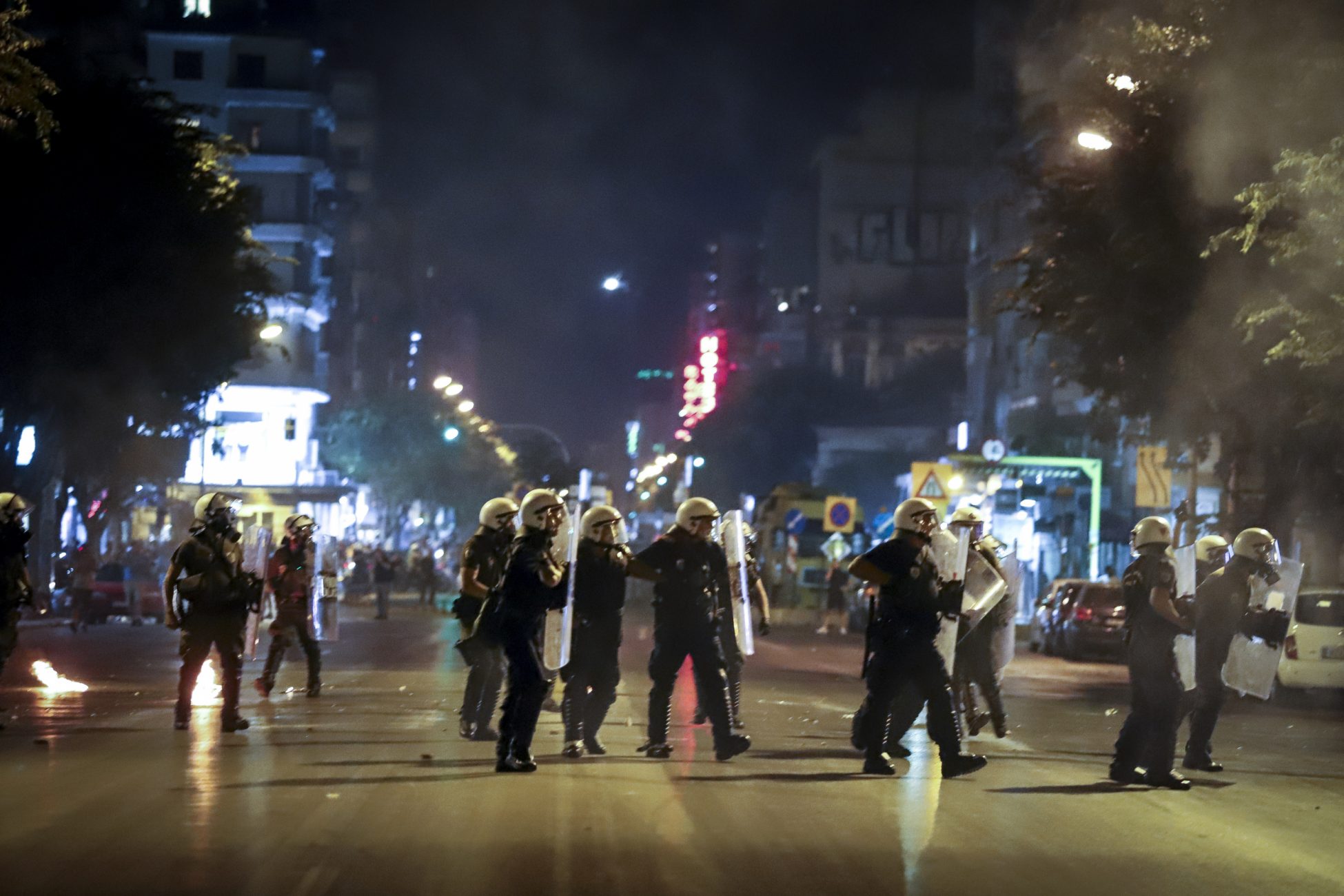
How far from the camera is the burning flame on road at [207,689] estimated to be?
17.6 m

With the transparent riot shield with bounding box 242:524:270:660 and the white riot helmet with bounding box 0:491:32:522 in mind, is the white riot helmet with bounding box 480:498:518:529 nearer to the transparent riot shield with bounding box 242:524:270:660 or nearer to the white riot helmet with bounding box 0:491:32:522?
the white riot helmet with bounding box 0:491:32:522

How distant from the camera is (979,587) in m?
14.8

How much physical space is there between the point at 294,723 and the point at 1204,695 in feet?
23.9

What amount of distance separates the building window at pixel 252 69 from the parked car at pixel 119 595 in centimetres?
4234

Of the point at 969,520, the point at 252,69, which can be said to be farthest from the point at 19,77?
the point at 252,69

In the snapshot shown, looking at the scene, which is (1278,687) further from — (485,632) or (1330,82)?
(485,632)

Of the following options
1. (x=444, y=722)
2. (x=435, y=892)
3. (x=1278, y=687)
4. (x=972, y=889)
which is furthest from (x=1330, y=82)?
(x=435, y=892)

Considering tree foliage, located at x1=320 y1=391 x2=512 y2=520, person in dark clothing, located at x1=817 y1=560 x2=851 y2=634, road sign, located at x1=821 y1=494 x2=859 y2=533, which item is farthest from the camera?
tree foliage, located at x1=320 y1=391 x2=512 y2=520

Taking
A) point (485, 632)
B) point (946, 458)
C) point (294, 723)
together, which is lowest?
point (294, 723)

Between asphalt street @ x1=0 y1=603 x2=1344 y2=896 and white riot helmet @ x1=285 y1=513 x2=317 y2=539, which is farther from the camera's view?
white riot helmet @ x1=285 y1=513 x2=317 y2=539

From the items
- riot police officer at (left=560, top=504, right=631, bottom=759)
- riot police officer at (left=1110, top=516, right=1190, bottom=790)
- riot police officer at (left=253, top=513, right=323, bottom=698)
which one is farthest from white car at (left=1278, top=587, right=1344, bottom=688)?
riot police officer at (left=560, top=504, right=631, bottom=759)

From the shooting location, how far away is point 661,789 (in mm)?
11273

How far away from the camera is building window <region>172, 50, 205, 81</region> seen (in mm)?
79062

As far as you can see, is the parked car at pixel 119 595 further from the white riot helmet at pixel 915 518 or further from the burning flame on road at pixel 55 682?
the white riot helmet at pixel 915 518
